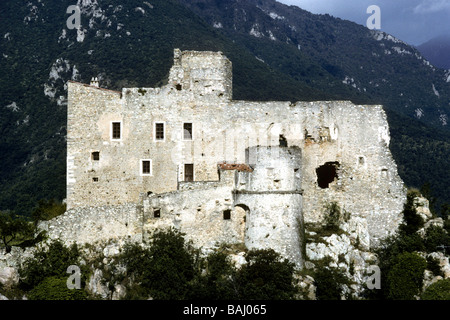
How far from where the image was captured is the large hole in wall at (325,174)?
37603mm

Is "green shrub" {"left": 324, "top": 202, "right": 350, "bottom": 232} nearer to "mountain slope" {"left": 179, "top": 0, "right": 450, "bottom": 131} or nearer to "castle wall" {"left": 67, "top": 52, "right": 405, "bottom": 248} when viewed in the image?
"castle wall" {"left": 67, "top": 52, "right": 405, "bottom": 248}

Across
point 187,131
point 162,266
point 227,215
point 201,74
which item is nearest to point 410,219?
point 227,215

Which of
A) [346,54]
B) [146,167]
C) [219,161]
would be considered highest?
[346,54]

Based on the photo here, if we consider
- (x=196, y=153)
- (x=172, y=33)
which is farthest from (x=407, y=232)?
(x=172, y=33)

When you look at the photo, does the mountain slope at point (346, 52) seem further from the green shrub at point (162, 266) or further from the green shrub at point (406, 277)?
the green shrub at point (162, 266)

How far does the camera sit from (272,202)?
3166cm

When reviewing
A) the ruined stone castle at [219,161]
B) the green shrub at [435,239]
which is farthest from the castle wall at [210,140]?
the green shrub at [435,239]

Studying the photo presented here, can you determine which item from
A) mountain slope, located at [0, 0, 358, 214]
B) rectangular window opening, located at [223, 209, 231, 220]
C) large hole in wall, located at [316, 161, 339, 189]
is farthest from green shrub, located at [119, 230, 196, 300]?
mountain slope, located at [0, 0, 358, 214]

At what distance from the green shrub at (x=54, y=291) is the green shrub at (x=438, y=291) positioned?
59.2 ft

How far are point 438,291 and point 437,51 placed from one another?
14512 cm

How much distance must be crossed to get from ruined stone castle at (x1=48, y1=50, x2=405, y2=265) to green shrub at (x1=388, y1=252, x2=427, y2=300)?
4578 millimetres

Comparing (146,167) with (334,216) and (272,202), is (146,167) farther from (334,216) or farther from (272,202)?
(334,216)

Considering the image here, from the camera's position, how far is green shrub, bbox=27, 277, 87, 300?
28.1m

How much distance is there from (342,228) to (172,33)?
2229 inches
